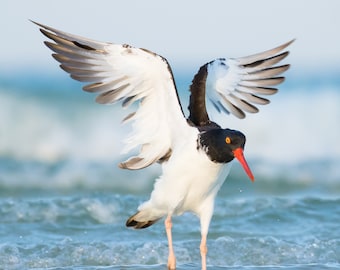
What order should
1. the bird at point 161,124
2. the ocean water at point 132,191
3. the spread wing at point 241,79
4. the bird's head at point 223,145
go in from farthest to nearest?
the ocean water at point 132,191, the spread wing at point 241,79, the bird at point 161,124, the bird's head at point 223,145

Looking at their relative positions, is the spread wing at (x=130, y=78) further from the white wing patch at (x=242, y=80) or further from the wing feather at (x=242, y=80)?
the white wing patch at (x=242, y=80)

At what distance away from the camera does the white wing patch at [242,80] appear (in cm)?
918

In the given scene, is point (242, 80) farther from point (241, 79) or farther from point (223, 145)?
point (223, 145)

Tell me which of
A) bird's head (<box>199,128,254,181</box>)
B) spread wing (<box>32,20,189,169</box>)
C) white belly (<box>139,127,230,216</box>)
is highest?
spread wing (<box>32,20,189,169</box>)

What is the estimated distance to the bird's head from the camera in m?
8.08

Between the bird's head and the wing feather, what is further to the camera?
the wing feather

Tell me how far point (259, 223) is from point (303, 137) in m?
9.47

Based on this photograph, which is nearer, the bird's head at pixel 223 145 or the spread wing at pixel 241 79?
the bird's head at pixel 223 145

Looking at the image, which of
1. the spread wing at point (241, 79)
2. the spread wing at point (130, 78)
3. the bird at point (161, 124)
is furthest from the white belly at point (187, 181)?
the spread wing at point (241, 79)

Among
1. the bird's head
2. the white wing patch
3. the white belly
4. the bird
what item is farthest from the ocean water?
the white wing patch

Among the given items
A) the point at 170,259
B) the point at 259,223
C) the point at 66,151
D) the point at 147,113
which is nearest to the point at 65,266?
the point at 170,259

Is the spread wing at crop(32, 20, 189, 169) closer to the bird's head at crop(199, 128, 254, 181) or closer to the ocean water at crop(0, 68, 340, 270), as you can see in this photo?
the bird's head at crop(199, 128, 254, 181)

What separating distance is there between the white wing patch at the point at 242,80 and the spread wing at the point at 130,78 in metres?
0.89

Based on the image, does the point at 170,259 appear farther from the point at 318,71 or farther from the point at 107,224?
the point at 318,71
